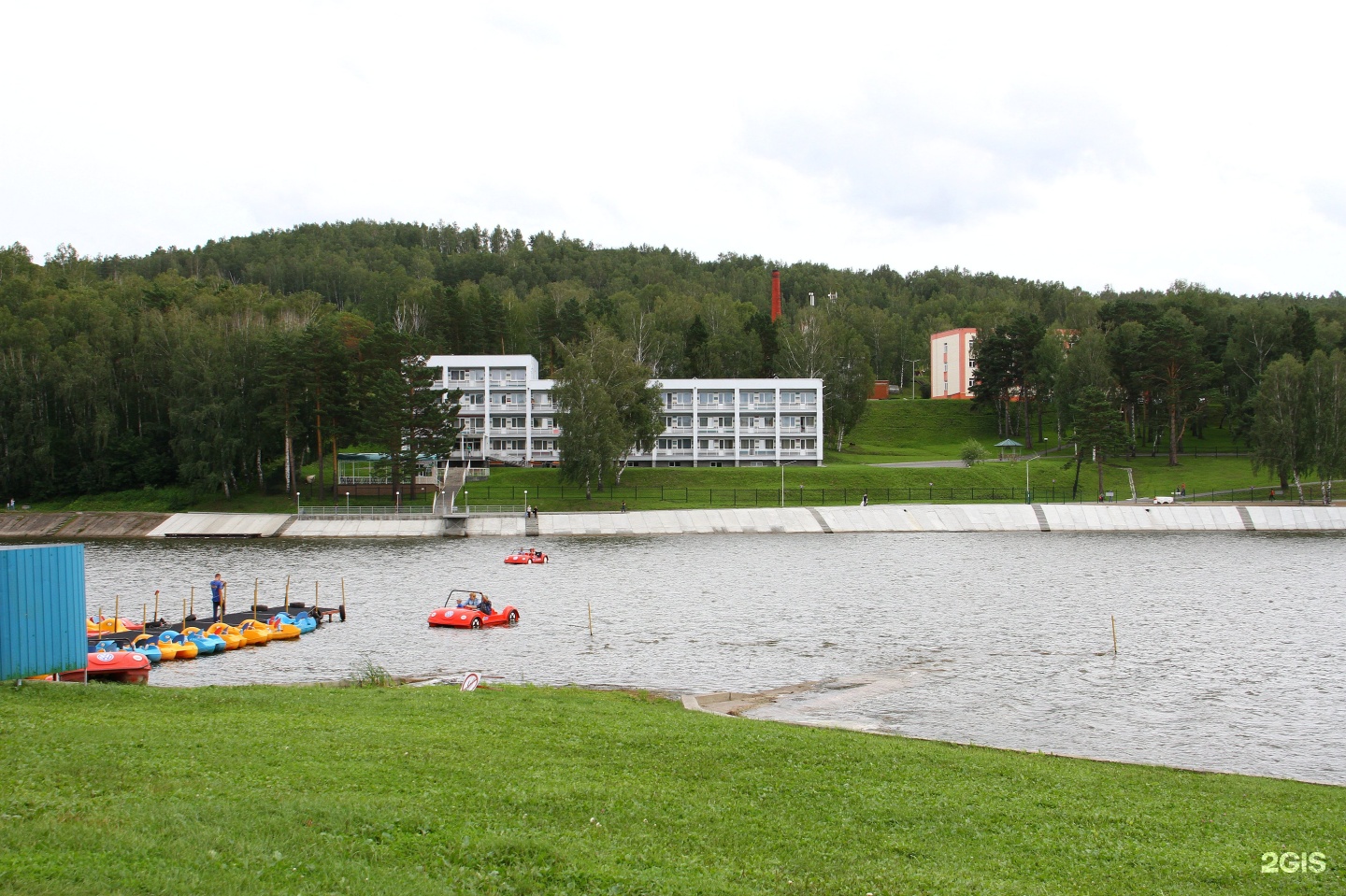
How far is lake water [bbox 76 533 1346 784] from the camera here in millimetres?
27422

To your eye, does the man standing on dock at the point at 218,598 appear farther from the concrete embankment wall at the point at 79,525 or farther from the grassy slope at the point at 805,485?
the grassy slope at the point at 805,485

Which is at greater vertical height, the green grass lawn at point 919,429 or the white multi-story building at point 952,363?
the white multi-story building at point 952,363

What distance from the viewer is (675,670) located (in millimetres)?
33938

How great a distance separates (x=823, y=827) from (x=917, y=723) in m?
13.4

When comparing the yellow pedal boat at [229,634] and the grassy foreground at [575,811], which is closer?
the grassy foreground at [575,811]

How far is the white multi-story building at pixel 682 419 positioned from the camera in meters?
120

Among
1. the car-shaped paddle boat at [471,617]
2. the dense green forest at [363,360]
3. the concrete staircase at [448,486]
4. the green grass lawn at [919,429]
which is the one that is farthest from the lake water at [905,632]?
the green grass lawn at [919,429]

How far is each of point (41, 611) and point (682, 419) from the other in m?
101

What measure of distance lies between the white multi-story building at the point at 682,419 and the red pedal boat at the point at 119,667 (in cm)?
9199

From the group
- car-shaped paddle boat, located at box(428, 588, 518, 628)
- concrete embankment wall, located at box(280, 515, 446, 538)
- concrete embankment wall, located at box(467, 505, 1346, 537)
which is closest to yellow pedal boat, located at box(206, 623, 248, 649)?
car-shaped paddle boat, located at box(428, 588, 518, 628)

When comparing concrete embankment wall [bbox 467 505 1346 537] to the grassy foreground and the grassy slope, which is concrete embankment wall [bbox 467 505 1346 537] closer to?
the grassy slope

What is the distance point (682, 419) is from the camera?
121500mm

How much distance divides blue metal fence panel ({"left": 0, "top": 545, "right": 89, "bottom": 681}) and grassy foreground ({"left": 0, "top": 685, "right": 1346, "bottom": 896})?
1605 millimetres

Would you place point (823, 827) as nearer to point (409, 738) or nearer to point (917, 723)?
point (409, 738)
